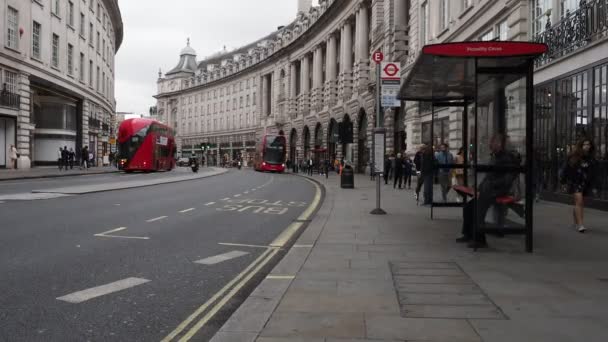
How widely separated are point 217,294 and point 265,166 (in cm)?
4574

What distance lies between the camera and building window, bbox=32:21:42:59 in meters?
35.5

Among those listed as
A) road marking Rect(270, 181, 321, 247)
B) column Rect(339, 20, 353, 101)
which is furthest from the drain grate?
Answer: column Rect(339, 20, 353, 101)

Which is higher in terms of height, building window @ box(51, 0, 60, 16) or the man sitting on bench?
building window @ box(51, 0, 60, 16)

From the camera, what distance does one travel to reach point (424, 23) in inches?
1163

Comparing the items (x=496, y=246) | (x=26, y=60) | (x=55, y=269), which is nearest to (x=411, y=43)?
(x=26, y=60)

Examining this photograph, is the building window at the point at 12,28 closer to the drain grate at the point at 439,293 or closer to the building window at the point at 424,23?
the building window at the point at 424,23

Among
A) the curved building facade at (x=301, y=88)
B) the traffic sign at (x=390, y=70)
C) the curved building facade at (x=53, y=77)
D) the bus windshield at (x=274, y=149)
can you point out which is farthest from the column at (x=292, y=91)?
the traffic sign at (x=390, y=70)

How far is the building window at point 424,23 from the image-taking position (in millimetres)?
28672

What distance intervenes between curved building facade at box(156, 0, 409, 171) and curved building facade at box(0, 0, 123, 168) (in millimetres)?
19570

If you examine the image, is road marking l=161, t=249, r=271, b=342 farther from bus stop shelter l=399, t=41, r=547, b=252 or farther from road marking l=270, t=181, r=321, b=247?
bus stop shelter l=399, t=41, r=547, b=252

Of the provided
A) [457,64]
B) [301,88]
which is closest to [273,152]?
[301,88]

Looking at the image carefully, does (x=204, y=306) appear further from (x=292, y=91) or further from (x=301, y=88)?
(x=292, y=91)

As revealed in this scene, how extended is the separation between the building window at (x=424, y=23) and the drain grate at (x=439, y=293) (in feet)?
80.0

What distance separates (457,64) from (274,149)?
4266 cm
